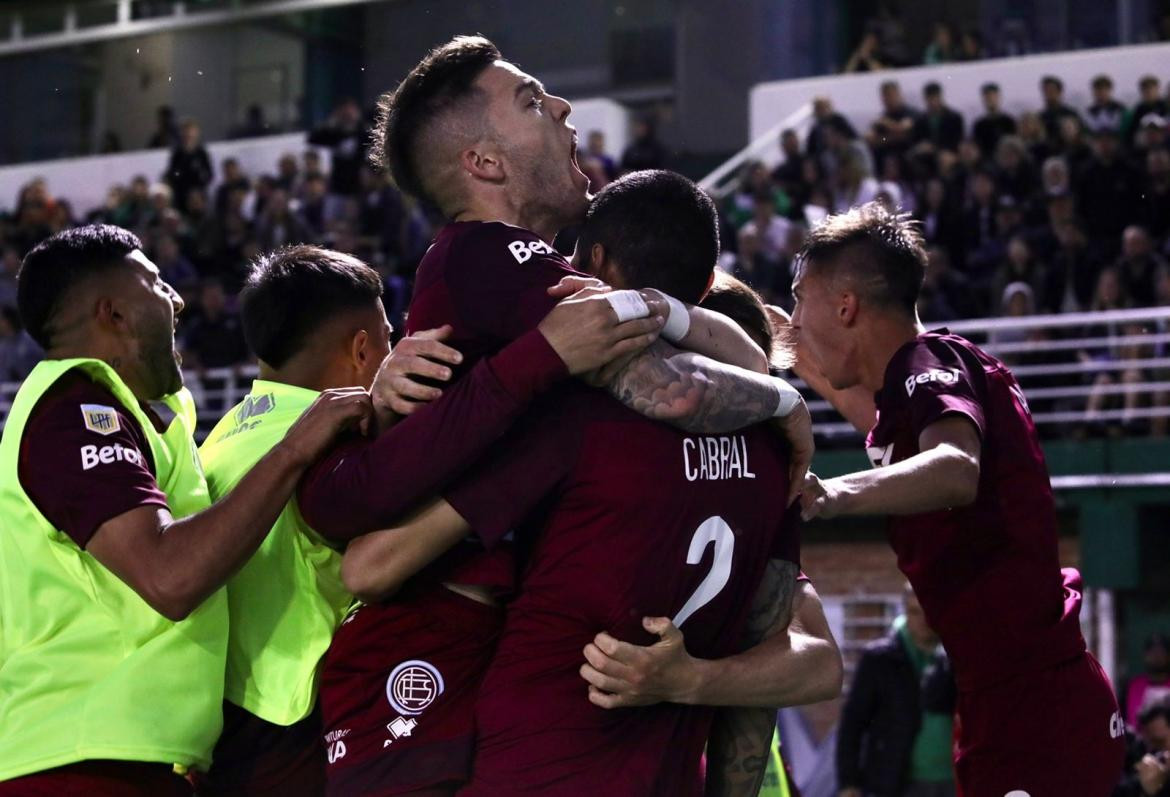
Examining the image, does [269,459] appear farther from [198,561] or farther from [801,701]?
[801,701]

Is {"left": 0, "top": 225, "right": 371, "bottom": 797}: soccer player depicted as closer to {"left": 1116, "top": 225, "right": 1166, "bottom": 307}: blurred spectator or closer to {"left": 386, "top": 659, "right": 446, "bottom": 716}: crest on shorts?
{"left": 386, "top": 659, "right": 446, "bottom": 716}: crest on shorts

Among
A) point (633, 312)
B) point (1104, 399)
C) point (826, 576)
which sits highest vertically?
point (633, 312)

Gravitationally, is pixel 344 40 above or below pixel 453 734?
above

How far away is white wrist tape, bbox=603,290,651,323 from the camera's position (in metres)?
3.11

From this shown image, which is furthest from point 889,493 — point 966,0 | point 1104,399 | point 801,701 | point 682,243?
point 966,0

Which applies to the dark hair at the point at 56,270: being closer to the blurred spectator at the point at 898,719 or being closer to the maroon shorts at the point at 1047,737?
the maroon shorts at the point at 1047,737

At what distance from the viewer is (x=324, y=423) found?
3328 mm

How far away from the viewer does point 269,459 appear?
11.1 ft

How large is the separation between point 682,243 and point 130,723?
1.56 m

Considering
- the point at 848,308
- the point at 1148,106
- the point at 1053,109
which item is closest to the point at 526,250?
the point at 848,308

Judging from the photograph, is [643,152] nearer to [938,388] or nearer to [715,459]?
[938,388]

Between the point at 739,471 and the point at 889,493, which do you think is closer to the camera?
the point at 739,471

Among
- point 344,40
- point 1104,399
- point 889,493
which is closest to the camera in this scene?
point 889,493

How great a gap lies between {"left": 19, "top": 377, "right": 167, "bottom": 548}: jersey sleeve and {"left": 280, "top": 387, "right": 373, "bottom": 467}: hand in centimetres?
36
